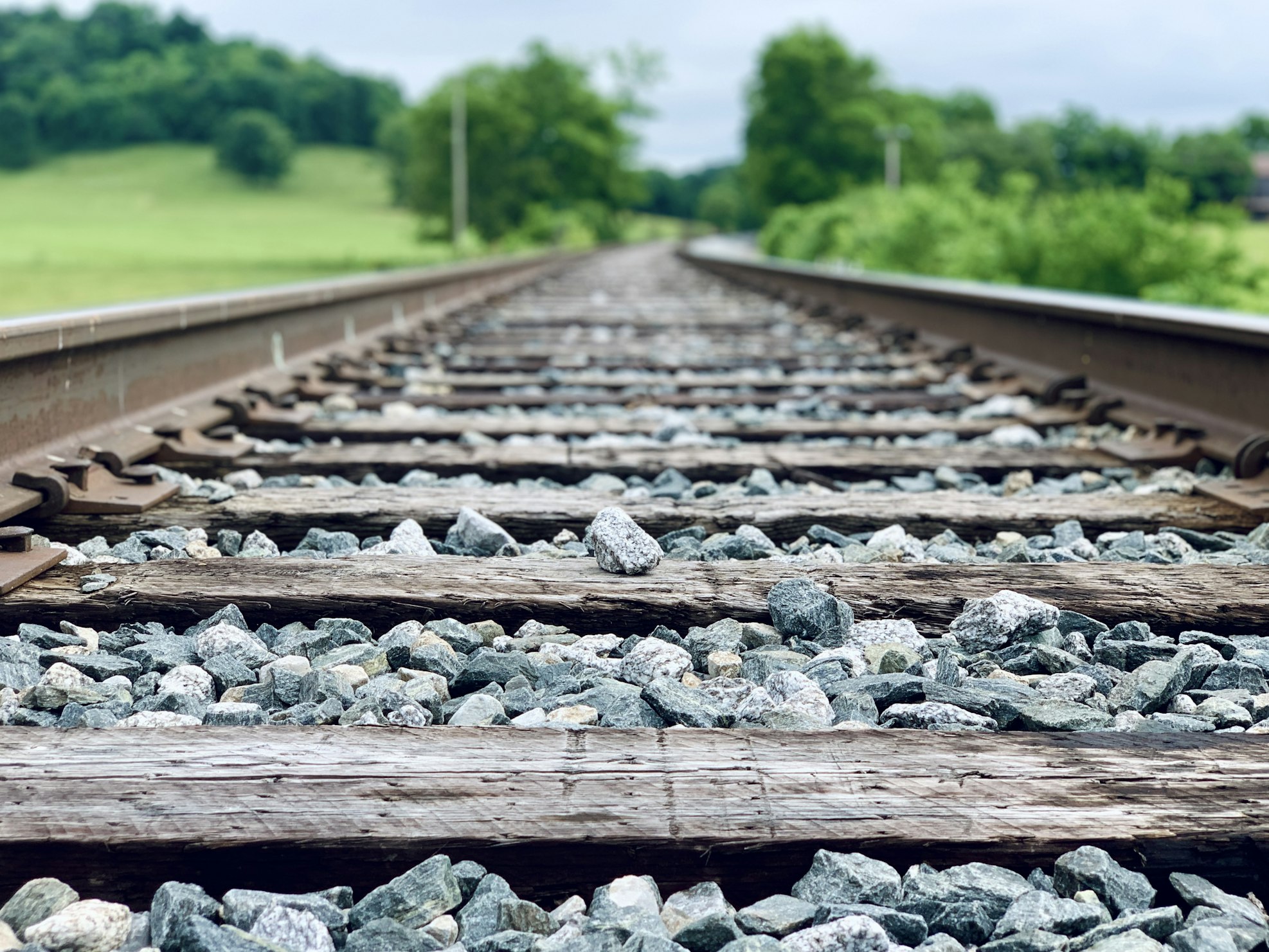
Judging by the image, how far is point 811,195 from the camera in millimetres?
51562

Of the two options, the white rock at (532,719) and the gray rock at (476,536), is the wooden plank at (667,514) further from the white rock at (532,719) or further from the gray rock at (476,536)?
the white rock at (532,719)

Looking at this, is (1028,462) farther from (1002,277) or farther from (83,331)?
(1002,277)

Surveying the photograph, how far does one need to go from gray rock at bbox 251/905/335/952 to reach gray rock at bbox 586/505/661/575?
1057 mm

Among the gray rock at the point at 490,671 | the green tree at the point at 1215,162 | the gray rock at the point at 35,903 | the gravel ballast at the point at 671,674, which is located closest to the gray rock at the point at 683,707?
the gravel ballast at the point at 671,674

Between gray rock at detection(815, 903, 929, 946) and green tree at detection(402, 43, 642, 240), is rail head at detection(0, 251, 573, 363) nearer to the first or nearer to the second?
gray rock at detection(815, 903, 929, 946)

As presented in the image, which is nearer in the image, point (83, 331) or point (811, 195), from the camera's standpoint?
point (83, 331)

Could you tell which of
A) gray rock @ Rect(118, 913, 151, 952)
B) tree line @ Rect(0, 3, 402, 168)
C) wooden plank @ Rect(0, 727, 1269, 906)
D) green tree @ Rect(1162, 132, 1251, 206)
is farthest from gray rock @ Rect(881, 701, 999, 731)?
tree line @ Rect(0, 3, 402, 168)

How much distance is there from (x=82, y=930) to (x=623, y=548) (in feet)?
3.82

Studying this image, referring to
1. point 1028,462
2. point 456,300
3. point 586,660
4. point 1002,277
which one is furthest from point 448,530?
point 1002,277

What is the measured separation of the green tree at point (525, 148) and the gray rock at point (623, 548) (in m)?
47.7

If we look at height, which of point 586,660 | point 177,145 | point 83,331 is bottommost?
point 586,660

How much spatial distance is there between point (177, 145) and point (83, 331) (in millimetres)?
105882

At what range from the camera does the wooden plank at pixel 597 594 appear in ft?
6.75

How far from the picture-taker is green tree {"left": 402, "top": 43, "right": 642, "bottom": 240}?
1969 inches
